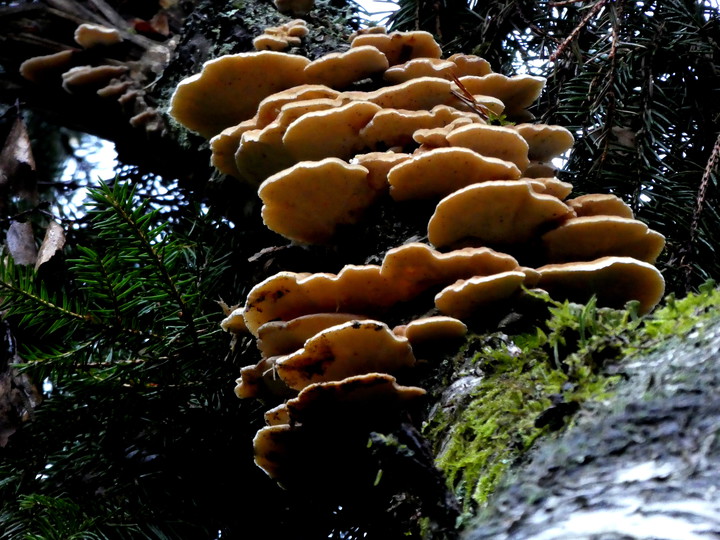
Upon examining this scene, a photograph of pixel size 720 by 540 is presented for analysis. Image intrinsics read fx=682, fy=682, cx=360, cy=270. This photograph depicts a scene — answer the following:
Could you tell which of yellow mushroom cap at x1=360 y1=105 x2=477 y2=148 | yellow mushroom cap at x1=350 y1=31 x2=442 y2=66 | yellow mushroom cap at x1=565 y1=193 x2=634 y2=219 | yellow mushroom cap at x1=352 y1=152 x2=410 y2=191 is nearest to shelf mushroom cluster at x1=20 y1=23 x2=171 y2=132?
yellow mushroom cap at x1=350 y1=31 x2=442 y2=66

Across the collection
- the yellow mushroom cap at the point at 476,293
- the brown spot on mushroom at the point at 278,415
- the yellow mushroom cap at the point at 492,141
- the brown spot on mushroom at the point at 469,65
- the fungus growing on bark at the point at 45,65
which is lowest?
the brown spot on mushroom at the point at 278,415

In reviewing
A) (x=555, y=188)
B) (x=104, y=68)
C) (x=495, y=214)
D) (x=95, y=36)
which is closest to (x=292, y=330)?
(x=495, y=214)

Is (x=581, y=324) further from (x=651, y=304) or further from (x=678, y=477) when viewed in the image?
(x=651, y=304)

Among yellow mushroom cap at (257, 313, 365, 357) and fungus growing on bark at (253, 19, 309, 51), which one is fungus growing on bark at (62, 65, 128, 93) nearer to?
fungus growing on bark at (253, 19, 309, 51)

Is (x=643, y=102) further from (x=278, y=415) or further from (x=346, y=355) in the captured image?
(x=278, y=415)

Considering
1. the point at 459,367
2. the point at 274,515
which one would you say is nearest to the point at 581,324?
the point at 459,367

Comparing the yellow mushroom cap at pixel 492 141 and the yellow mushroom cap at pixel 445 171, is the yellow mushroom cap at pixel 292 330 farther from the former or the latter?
the yellow mushroom cap at pixel 492 141

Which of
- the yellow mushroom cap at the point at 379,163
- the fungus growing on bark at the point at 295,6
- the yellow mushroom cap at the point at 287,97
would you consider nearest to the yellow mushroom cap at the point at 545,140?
the yellow mushroom cap at the point at 379,163
